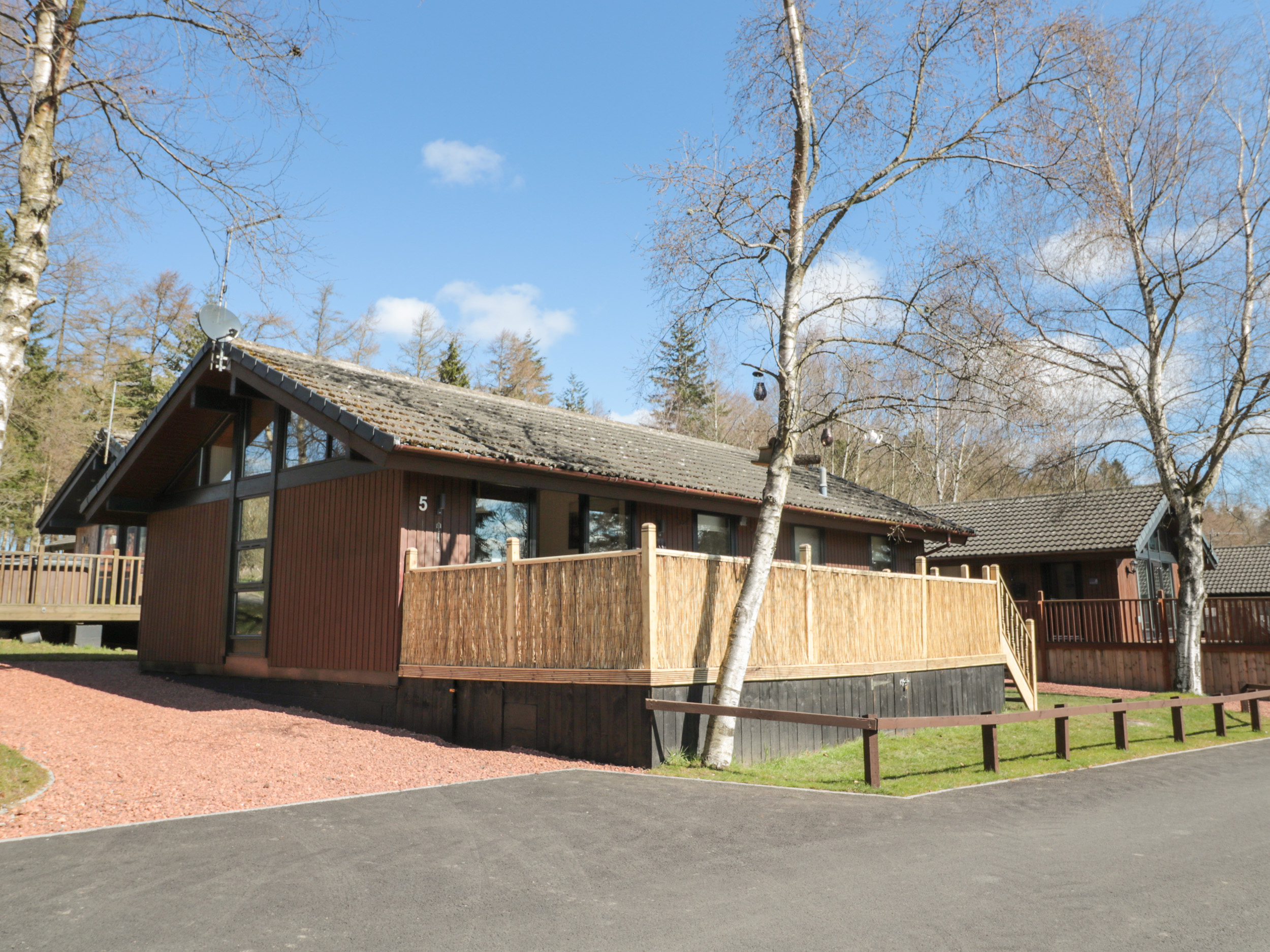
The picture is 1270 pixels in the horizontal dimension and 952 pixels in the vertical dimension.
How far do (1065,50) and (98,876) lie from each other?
40.1 ft

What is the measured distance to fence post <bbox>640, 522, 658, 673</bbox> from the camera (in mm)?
9414

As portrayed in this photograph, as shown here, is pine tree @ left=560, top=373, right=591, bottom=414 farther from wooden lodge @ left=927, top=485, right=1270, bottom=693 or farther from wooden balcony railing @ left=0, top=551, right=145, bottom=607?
wooden balcony railing @ left=0, top=551, right=145, bottom=607

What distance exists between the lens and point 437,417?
12961 mm

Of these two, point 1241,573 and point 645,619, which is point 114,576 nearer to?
point 645,619

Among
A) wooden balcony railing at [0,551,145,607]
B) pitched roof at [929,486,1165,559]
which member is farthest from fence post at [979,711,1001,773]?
wooden balcony railing at [0,551,145,607]

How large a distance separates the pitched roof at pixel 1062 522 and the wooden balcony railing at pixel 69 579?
887 inches

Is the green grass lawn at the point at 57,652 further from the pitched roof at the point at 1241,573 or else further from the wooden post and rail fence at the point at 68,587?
the pitched roof at the point at 1241,573

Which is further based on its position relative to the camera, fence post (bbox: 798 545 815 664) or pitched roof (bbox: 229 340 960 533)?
pitched roof (bbox: 229 340 960 533)

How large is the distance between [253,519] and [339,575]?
306 cm

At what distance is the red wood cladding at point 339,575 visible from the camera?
481 inches

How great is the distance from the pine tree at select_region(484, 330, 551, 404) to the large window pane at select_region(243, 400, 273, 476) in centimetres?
3050

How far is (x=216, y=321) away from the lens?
541 inches

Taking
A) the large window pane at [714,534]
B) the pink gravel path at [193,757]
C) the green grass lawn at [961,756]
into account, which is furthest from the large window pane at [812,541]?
the pink gravel path at [193,757]

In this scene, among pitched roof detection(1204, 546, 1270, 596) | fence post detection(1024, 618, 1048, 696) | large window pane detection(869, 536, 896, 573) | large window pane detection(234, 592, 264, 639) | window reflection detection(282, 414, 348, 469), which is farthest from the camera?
pitched roof detection(1204, 546, 1270, 596)
